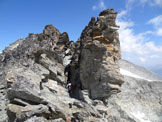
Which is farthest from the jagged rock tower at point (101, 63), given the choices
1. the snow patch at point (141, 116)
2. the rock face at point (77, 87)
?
the snow patch at point (141, 116)

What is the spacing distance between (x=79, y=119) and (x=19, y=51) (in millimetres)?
11461

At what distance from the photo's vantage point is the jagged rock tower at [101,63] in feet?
51.8

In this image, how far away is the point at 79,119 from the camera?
12617mm

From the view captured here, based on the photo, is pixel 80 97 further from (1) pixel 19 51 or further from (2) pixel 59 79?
(1) pixel 19 51

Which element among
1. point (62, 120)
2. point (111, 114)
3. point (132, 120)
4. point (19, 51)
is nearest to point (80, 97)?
point (111, 114)

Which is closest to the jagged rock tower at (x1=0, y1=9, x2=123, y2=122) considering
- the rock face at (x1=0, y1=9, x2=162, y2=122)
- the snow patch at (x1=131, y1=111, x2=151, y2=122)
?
the rock face at (x1=0, y1=9, x2=162, y2=122)

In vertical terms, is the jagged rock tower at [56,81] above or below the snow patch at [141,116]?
above

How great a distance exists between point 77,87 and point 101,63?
526cm

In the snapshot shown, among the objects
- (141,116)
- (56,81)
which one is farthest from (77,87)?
(141,116)

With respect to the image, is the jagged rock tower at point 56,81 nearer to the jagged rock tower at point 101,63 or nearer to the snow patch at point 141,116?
the jagged rock tower at point 101,63

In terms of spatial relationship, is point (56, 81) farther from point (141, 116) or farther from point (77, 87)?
point (141, 116)

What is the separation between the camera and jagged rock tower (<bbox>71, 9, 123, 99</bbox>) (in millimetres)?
15781

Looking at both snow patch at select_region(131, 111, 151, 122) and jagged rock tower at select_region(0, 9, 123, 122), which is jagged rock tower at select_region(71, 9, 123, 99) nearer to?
jagged rock tower at select_region(0, 9, 123, 122)

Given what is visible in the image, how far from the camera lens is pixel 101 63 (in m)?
16.2
